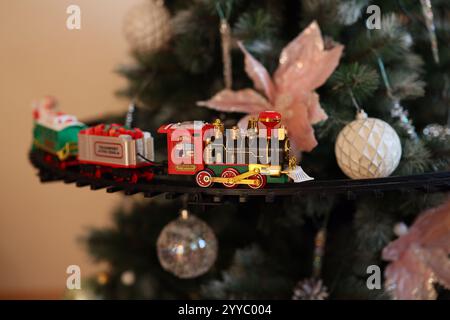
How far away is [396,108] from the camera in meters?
0.85

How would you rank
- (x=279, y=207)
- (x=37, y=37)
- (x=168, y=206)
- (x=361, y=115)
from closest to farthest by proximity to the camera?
1. (x=361, y=115)
2. (x=279, y=207)
3. (x=168, y=206)
4. (x=37, y=37)

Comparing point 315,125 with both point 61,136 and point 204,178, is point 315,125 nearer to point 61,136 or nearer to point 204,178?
point 204,178

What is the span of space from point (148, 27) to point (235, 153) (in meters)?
0.42

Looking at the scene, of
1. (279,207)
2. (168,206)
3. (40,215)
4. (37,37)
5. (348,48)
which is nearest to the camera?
(348,48)

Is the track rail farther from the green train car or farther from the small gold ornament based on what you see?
the small gold ornament

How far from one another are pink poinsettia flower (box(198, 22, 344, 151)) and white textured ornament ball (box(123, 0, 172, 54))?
23 centimetres

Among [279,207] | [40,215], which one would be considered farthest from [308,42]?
[40,215]

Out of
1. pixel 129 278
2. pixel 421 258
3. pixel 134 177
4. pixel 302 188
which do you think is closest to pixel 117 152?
pixel 134 177

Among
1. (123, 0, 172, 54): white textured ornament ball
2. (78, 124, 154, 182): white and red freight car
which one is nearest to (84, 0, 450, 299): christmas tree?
(123, 0, 172, 54): white textured ornament ball

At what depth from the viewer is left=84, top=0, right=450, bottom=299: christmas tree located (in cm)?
84

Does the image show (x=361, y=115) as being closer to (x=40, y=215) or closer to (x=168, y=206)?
(x=168, y=206)

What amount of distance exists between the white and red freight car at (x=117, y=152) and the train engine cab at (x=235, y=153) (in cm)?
7
